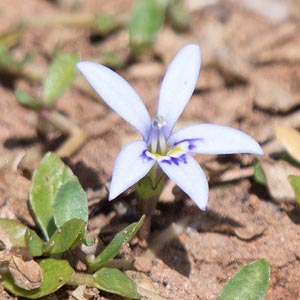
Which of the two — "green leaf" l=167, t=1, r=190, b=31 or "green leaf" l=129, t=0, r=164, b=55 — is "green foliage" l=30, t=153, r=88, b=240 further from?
"green leaf" l=167, t=1, r=190, b=31

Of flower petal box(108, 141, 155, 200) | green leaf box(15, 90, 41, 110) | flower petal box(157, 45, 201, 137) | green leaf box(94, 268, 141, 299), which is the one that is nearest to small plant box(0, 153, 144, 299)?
green leaf box(94, 268, 141, 299)

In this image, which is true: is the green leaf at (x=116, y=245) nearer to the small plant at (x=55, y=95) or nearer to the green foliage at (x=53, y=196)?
the green foliage at (x=53, y=196)

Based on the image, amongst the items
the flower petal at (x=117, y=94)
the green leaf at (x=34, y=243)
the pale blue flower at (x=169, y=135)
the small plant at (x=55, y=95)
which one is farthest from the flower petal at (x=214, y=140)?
the small plant at (x=55, y=95)

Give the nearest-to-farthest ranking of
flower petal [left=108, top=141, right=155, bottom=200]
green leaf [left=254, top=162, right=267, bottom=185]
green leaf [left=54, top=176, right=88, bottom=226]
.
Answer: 1. flower petal [left=108, top=141, right=155, bottom=200]
2. green leaf [left=54, top=176, right=88, bottom=226]
3. green leaf [left=254, top=162, right=267, bottom=185]

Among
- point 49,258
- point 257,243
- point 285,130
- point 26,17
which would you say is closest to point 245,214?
point 257,243

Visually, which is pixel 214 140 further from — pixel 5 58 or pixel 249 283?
pixel 5 58

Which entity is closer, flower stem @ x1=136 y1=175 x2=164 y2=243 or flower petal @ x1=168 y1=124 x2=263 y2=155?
flower petal @ x1=168 y1=124 x2=263 y2=155

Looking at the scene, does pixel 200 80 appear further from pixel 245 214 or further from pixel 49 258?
pixel 49 258
